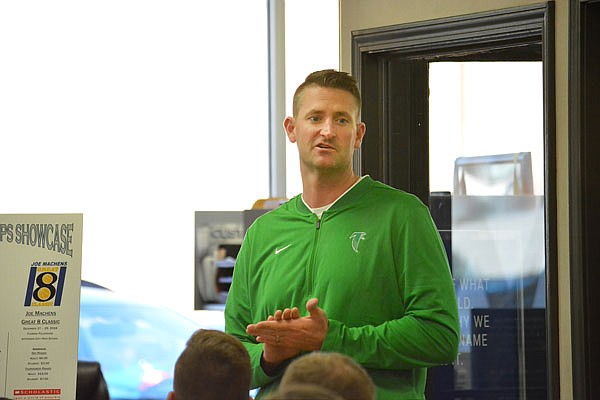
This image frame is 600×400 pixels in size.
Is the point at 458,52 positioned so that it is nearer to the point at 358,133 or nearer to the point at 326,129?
the point at 358,133

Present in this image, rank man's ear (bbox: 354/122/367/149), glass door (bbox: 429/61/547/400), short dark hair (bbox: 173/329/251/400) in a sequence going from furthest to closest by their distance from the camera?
glass door (bbox: 429/61/547/400) < man's ear (bbox: 354/122/367/149) < short dark hair (bbox: 173/329/251/400)

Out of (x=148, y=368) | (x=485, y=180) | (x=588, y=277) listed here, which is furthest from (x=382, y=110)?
(x=148, y=368)

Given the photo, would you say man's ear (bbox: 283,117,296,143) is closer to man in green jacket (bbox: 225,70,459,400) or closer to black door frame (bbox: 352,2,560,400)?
man in green jacket (bbox: 225,70,459,400)

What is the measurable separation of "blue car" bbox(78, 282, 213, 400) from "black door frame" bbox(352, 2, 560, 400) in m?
1.60

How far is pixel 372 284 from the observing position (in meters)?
2.37

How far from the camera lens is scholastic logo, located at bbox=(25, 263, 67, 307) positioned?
3.11m

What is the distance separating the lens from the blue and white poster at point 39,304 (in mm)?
3070

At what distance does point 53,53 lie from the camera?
4762 mm

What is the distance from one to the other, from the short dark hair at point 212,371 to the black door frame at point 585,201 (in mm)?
1537

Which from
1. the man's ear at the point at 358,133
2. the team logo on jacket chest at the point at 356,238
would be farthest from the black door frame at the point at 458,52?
the team logo on jacket chest at the point at 356,238

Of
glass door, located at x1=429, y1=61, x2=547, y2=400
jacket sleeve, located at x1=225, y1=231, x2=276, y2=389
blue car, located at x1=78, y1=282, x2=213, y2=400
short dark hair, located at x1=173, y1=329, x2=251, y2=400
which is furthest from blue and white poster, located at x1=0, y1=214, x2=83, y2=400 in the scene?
blue car, located at x1=78, y1=282, x2=213, y2=400

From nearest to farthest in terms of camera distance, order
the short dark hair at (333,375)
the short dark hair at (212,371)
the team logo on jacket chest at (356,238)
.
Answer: the short dark hair at (333,375)
the short dark hair at (212,371)
the team logo on jacket chest at (356,238)

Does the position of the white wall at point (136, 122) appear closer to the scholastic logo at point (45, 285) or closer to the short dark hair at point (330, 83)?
the scholastic logo at point (45, 285)

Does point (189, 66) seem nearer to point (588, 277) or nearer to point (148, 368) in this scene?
point (148, 368)
